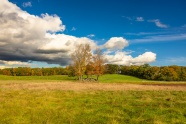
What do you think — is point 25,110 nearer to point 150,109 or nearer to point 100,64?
point 150,109

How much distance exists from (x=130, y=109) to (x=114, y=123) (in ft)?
13.6

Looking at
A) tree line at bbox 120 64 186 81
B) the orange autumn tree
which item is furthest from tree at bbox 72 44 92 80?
tree line at bbox 120 64 186 81

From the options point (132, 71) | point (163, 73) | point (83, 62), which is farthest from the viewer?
point (132, 71)

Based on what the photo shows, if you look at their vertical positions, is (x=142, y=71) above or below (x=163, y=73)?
above

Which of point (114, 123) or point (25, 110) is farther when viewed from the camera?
point (25, 110)

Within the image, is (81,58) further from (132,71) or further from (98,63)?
(132,71)

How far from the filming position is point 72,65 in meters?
87.6

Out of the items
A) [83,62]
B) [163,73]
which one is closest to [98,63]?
[83,62]

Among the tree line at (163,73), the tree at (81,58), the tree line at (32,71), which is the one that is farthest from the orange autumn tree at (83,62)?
the tree line at (32,71)

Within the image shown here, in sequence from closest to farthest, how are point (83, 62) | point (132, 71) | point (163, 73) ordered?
point (83, 62), point (163, 73), point (132, 71)

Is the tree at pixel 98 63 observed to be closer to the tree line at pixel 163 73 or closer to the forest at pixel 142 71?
the forest at pixel 142 71

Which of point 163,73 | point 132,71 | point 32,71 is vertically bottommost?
point 163,73

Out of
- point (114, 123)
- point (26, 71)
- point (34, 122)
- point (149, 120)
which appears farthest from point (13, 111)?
point (26, 71)

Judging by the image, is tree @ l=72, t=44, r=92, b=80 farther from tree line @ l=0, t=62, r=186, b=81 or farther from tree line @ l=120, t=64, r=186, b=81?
tree line @ l=120, t=64, r=186, b=81
